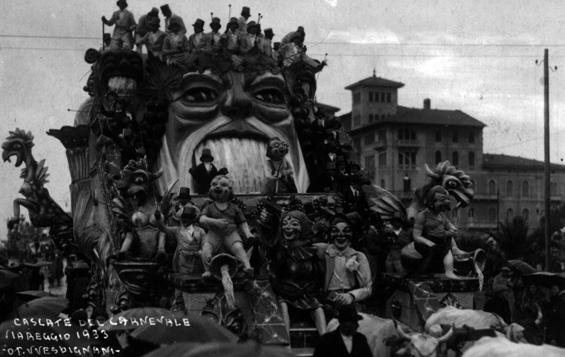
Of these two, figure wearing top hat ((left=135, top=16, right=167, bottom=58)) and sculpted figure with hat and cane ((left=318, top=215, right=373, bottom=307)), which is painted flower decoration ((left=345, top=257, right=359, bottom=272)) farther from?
figure wearing top hat ((left=135, top=16, right=167, bottom=58))

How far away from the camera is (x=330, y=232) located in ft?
45.6

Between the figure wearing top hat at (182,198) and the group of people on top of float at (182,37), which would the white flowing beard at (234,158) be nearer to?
the group of people on top of float at (182,37)

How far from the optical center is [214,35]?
2005cm

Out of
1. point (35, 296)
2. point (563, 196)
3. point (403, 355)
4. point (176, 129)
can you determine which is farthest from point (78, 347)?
point (563, 196)

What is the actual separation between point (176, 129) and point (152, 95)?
0.94 meters

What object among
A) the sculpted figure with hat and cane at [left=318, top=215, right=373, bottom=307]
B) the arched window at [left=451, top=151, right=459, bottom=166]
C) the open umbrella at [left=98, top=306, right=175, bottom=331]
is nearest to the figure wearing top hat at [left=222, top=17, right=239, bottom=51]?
the sculpted figure with hat and cane at [left=318, top=215, right=373, bottom=307]

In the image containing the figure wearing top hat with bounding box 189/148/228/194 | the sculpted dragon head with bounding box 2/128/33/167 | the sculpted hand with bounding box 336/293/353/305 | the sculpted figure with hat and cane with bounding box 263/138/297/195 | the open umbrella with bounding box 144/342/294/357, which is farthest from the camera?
the sculpted dragon head with bounding box 2/128/33/167

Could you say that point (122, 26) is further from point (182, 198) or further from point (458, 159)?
point (458, 159)

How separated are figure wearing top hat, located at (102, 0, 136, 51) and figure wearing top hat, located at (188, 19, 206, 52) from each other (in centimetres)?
155

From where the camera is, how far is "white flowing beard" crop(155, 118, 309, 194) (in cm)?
1925

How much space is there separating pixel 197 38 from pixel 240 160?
260 cm

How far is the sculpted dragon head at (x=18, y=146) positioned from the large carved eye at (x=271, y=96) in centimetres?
619

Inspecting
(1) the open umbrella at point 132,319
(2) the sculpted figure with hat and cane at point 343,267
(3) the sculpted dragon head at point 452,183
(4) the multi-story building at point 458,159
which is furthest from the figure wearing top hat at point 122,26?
(4) the multi-story building at point 458,159

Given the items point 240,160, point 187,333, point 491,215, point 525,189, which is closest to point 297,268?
point 187,333
